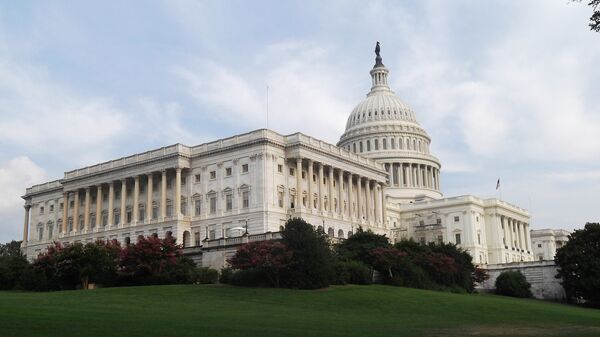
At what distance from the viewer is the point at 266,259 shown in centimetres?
6053

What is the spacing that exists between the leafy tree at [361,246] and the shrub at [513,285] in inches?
795

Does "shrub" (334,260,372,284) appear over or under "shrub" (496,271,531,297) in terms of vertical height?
over

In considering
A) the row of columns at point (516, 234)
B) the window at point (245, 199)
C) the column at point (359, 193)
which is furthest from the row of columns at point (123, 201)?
the row of columns at point (516, 234)

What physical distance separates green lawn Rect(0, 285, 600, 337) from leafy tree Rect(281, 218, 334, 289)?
2.30 m

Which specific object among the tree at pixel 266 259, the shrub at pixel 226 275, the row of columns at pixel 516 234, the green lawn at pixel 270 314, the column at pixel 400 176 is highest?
the column at pixel 400 176

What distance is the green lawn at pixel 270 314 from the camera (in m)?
29.2

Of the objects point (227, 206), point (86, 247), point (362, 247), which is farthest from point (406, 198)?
point (86, 247)

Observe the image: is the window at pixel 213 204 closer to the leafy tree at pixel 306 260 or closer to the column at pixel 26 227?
the leafy tree at pixel 306 260

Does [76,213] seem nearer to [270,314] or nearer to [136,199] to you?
[136,199]

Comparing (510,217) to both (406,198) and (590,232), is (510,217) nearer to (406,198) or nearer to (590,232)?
(406,198)

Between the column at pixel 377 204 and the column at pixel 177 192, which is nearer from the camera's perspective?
the column at pixel 177 192

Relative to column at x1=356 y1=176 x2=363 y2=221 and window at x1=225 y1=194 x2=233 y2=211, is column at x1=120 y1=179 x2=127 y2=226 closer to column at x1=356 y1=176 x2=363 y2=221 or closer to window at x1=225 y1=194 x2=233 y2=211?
window at x1=225 y1=194 x2=233 y2=211

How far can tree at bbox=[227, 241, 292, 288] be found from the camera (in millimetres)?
60188

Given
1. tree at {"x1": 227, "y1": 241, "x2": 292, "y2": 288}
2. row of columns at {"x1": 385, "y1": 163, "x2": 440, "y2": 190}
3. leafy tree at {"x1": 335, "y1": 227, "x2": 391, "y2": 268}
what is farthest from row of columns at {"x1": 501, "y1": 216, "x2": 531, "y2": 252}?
tree at {"x1": 227, "y1": 241, "x2": 292, "y2": 288}
